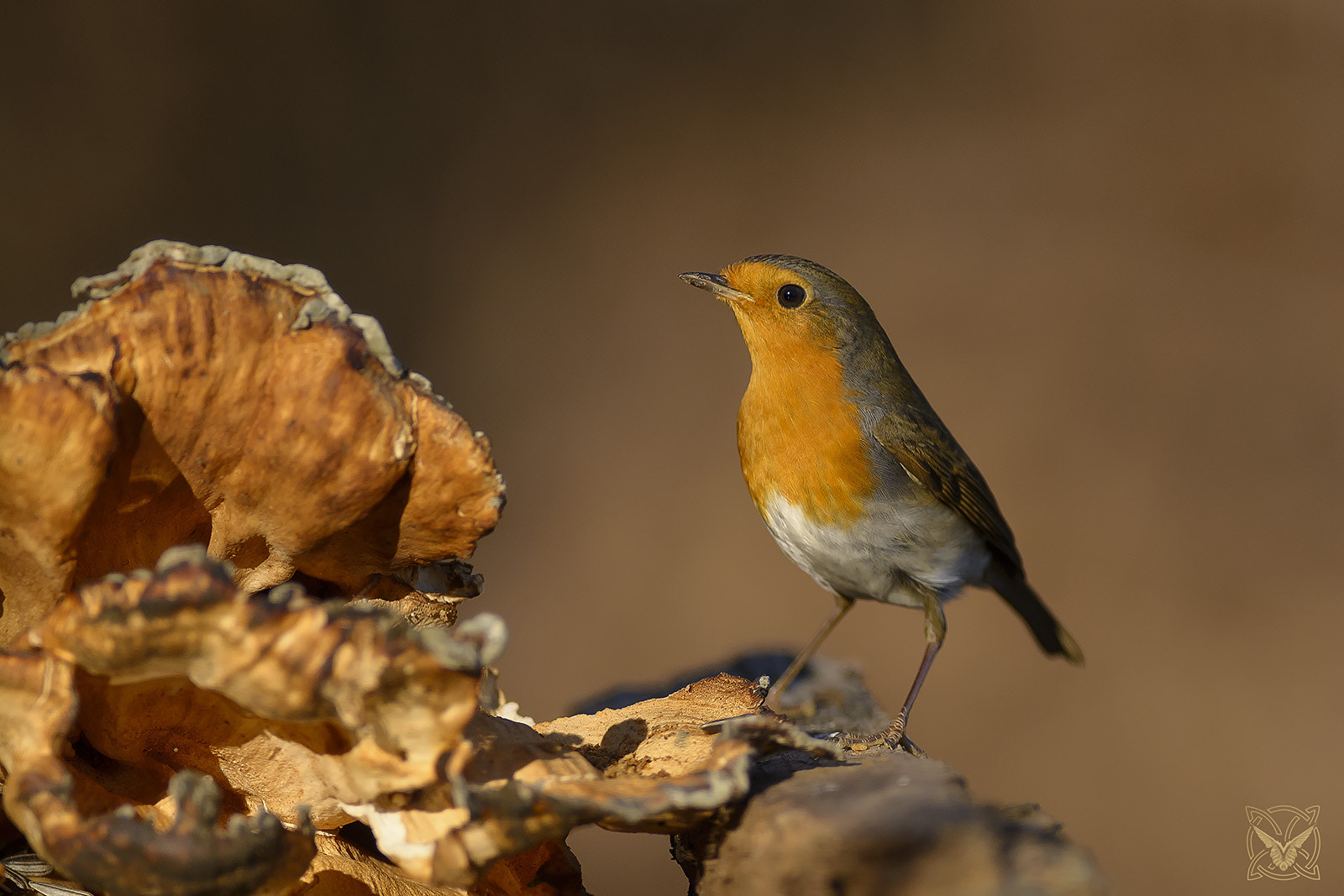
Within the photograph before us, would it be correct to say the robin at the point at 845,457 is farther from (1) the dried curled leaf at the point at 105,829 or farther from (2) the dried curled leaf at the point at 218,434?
(1) the dried curled leaf at the point at 105,829

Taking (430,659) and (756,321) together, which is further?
(756,321)

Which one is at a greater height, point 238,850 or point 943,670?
point 238,850

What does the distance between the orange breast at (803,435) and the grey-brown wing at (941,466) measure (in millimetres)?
61

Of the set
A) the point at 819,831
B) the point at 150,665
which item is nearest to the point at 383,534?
the point at 150,665

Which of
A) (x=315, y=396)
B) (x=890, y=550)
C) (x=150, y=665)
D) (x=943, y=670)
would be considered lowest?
(x=943, y=670)

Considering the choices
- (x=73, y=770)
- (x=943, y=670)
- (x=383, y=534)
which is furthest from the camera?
(x=943, y=670)

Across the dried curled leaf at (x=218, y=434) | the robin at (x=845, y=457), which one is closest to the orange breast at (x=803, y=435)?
the robin at (x=845, y=457)

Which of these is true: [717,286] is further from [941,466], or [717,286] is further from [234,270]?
[234,270]

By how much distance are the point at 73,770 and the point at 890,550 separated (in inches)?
42.2

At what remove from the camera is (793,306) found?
152 centimetres

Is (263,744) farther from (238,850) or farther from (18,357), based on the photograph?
(18,357)

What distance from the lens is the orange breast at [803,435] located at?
1.43m

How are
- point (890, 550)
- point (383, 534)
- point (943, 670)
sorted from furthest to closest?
point (943, 670)
point (890, 550)
point (383, 534)

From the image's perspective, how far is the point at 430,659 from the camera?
0.58m
